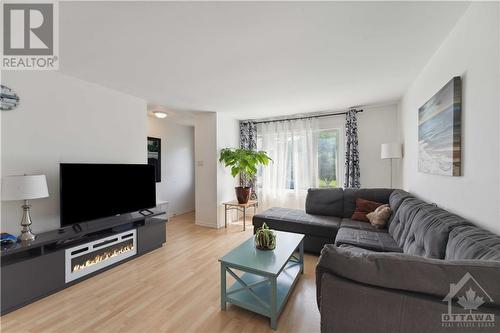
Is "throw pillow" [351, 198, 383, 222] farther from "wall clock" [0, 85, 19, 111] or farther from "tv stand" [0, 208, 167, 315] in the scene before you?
"wall clock" [0, 85, 19, 111]

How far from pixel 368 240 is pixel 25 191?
133 inches

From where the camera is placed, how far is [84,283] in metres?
2.25

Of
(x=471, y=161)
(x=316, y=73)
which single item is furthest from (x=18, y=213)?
(x=471, y=161)

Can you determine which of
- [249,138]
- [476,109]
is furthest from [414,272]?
[249,138]

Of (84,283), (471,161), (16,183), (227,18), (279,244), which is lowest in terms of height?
(84,283)

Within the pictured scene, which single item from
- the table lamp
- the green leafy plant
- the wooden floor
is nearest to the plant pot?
A: the green leafy plant

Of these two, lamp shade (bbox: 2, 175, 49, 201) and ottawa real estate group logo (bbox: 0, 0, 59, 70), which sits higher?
ottawa real estate group logo (bbox: 0, 0, 59, 70)

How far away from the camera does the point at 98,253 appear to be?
2426mm

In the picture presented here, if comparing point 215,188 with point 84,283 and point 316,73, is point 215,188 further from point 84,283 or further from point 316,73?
point 316,73

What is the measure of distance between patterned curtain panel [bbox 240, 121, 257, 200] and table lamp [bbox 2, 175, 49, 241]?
3.54 metres

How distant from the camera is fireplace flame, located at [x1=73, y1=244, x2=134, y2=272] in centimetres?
226

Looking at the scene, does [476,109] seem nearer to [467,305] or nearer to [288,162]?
[467,305]

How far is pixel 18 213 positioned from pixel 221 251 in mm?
2291

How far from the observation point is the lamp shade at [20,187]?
1831 millimetres
